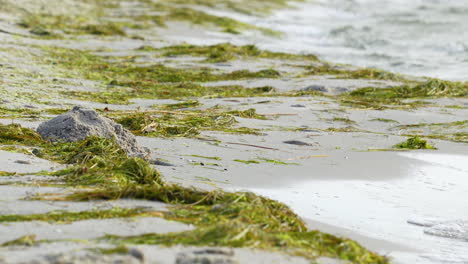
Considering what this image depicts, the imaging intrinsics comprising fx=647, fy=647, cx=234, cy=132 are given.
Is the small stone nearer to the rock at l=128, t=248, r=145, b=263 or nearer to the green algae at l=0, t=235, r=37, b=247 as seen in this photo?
the green algae at l=0, t=235, r=37, b=247

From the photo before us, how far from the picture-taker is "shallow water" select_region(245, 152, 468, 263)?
307 centimetres

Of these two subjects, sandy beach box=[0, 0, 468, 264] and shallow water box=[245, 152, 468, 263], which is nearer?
sandy beach box=[0, 0, 468, 264]

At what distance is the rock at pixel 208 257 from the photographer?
2002 millimetres

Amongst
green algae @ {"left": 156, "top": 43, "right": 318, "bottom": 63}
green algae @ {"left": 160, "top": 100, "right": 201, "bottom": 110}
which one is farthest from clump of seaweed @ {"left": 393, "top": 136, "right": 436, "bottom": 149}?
green algae @ {"left": 156, "top": 43, "right": 318, "bottom": 63}

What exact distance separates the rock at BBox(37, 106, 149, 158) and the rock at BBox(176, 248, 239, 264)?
6.53ft

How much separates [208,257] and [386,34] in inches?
633

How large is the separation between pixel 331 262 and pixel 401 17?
1943cm

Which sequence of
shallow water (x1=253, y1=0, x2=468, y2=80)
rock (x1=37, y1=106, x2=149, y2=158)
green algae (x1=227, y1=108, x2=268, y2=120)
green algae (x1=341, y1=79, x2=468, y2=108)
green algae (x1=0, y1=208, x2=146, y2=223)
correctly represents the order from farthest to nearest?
1. shallow water (x1=253, y1=0, x2=468, y2=80)
2. green algae (x1=341, y1=79, x2=468, y2=108)
3. green algae (x1=227, y1=108, x2=268, y2=120)
4. rock (x1=37, y1=106, x2=149, y2=158)
5. green algae (x1=0, y1=208, x2=146, y2=223)

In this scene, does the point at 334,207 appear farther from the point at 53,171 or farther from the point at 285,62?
the point at 285,62

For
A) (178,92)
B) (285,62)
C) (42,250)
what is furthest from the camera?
(285,62)

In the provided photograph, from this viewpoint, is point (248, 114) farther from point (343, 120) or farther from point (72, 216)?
point (72, 216)

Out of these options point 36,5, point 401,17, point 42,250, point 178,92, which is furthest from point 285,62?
point 401,17

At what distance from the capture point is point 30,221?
2.51 meters

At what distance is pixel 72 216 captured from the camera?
258 centimetres
